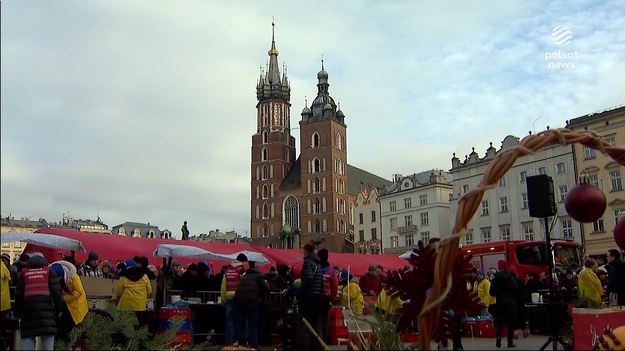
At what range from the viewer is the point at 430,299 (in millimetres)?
3994

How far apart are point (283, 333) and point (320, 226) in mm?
82668

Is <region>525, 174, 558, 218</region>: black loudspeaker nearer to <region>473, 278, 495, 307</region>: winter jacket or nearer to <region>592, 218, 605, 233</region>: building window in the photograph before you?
<region>473, 278, 495, 307</region>: winter jacket

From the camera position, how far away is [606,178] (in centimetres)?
4300

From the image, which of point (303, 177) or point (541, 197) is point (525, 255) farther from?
point (303, 177)

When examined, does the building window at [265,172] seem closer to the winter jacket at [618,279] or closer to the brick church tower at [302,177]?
the brick church tower at [302,177]

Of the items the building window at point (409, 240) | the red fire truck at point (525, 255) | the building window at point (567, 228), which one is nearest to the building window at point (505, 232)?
the building window at point (567, 228)

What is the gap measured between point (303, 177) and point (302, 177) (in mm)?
177

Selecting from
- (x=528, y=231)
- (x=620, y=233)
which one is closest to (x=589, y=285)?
(x=620, y=233)

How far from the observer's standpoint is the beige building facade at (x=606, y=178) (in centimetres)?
4156

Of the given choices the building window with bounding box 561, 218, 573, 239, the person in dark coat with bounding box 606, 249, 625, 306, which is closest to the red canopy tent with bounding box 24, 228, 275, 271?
the person in dark coat with bounding box 606, 249, 625, 306

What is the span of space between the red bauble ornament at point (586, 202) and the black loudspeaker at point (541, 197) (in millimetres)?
2958

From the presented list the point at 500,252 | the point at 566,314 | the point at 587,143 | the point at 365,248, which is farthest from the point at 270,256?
the point at 365,248

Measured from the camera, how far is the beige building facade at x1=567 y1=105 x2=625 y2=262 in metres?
41.6

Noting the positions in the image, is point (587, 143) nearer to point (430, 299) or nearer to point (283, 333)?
point (430, 299)
